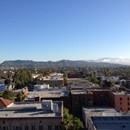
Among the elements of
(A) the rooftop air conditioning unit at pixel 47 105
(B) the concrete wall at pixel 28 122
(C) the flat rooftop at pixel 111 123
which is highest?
(A) the rooftop air conditioning unit at pixel 47 105

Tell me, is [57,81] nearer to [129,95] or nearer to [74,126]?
[129,95]

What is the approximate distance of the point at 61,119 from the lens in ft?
168

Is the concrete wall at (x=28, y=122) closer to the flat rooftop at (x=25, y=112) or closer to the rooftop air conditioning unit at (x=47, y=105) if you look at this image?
the flat rooftop at (x=25, y=112)

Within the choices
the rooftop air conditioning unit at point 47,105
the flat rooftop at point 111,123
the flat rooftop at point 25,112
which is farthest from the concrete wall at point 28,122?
the flat rooftop at point 111,123

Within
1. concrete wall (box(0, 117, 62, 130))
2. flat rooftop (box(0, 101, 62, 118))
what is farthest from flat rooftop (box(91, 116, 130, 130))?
flat rooftop (box(0, 101, 62, 118))

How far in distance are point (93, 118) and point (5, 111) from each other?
17693 millimetres

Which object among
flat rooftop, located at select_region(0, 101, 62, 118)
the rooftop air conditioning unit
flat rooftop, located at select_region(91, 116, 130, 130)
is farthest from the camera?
the rooftop air conditioning unit

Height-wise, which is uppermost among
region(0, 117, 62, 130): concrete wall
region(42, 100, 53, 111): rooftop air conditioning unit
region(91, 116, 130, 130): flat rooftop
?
region(42, 100, 53, 111): rooftop air conditioning unit

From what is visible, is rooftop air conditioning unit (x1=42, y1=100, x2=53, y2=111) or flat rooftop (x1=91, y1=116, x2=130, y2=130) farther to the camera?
rooftop air conditioning unit (x1=42, y1=100, x2=53, y2=111)

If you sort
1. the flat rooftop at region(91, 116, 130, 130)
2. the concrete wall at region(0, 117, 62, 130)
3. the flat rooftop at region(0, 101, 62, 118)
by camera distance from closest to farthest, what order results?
the flat rooftop at region(91, 116, 130, 130) → the concrete wall at region(0, 117, 62, 130) → the flat rooftop at region(0, 101, 62, 118)

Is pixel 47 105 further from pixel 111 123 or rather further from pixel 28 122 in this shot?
pixel 111 123

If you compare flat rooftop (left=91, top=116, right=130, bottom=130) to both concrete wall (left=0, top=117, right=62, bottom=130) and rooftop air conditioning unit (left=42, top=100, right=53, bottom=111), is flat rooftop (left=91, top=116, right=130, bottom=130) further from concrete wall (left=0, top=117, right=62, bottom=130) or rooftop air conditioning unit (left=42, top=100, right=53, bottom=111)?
rooftop air conditioning unit (left=42, top=100, right=53, bottom=111)

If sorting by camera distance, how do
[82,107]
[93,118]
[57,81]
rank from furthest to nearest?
[57,81] → [82,107] → [93,118]

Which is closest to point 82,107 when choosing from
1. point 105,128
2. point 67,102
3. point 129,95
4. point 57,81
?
point 67,102
